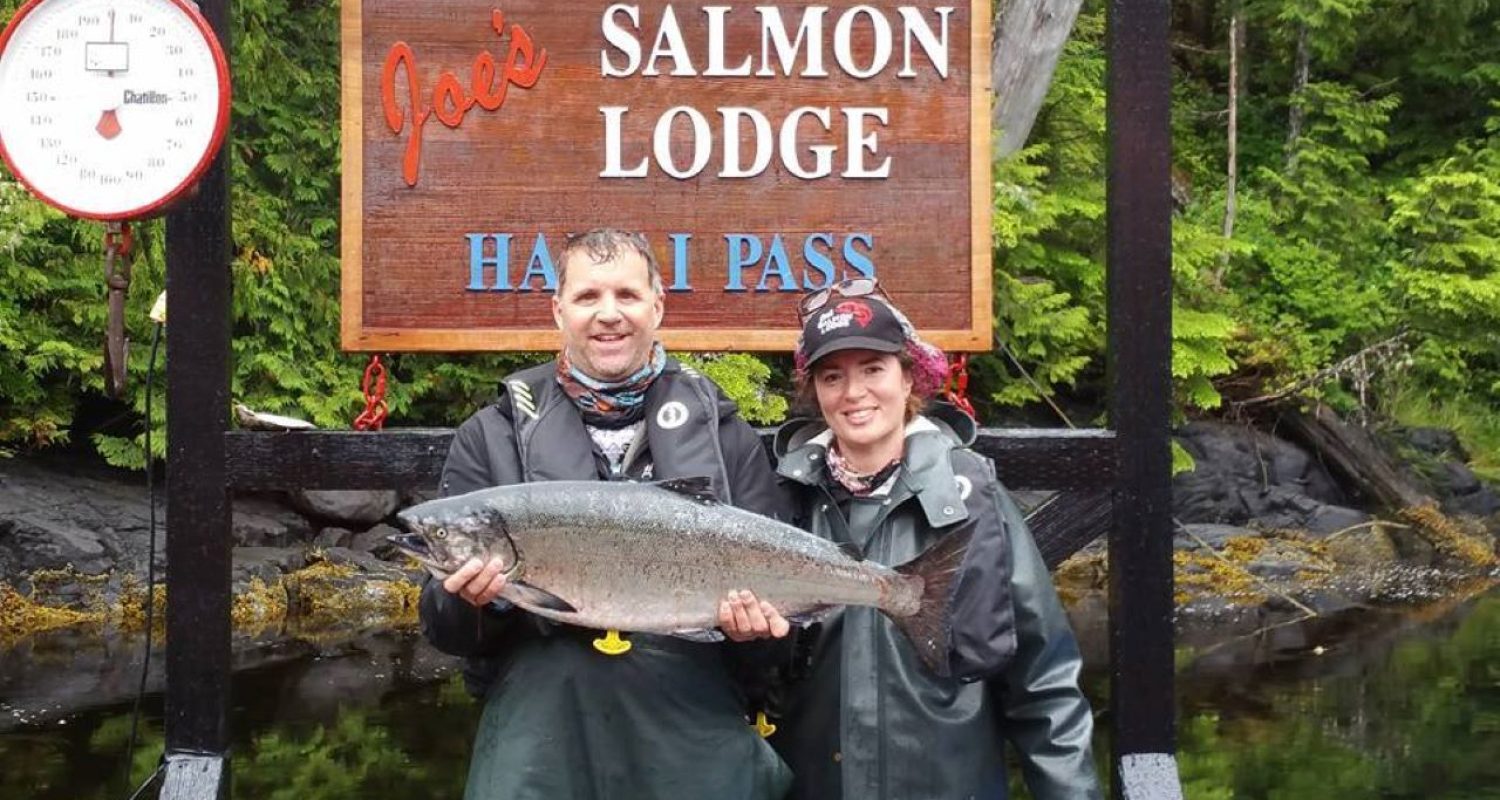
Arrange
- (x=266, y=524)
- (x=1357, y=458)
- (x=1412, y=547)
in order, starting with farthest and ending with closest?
(x=1357, y=458)
(x=1412, y=547)
(x=266, y=524)

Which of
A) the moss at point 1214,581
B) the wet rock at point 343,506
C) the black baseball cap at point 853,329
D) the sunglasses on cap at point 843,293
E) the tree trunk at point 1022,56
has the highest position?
the tree trunk at point 1022,56

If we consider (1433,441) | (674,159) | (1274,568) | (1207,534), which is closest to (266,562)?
(1207,534)

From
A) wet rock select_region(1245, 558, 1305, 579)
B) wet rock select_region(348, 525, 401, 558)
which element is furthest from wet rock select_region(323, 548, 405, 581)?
wet rock select_region(1245, 558, 1305, 579)

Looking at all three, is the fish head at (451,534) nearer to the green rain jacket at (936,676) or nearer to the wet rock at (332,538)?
the green rain jacket at (936,676)

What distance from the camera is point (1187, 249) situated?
16.2 metres

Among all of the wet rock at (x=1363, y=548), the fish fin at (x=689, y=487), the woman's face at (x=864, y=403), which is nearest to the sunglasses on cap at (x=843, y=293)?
the woman's face at (x=864, y=403)

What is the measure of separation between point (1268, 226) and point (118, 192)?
62.1 feet

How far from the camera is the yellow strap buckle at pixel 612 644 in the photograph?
3.04 m

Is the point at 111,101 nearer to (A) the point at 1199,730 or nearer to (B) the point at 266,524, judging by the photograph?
(A) the point at 1199,730

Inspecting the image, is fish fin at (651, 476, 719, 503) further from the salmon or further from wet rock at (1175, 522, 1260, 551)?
wet rock at (1175, 522, 1260, 551)

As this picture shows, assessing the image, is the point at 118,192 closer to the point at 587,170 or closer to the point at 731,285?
the point at 587,170

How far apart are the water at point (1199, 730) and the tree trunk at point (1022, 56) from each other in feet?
13.7

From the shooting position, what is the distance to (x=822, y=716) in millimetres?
3172

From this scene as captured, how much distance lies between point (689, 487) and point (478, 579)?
1.32 feet
